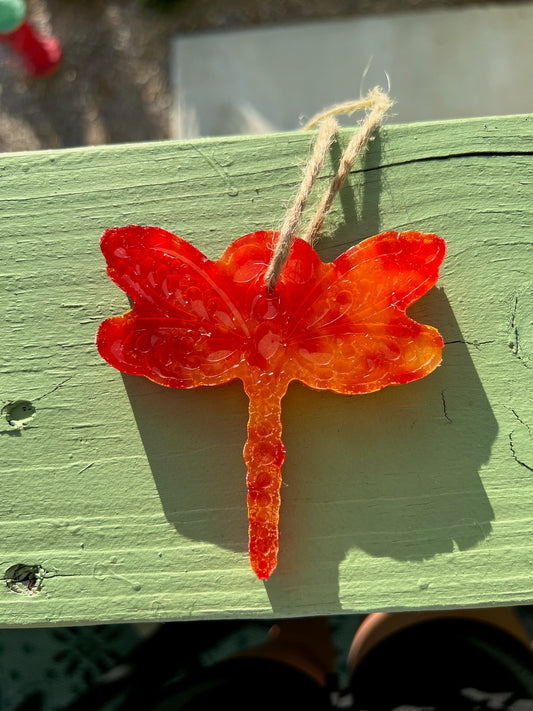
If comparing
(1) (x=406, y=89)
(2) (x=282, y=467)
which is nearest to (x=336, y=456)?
(2) (x=282, y=467)

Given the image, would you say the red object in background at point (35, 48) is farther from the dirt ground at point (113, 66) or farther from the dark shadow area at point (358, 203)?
the dark shadow area at point (358, 203)

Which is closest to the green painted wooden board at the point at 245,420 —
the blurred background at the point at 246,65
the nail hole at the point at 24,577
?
the nail hole at the point at 24,577

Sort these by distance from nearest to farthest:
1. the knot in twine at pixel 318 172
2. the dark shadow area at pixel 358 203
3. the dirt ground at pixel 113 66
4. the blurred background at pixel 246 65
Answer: the knot in twine at pixel 318 172 < the dark shadow area at pixel 358 203 < the blurred background at pixel 246 65 < the dirt ground at pixel 113 66

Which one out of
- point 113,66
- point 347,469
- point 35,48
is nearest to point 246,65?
point 113,66

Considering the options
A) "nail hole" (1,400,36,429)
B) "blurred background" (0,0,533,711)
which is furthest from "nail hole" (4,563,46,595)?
"blurred background" (0,0,533,711)

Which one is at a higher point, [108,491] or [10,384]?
[10,384]

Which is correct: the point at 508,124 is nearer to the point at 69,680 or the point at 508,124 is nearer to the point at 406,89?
the point at 406,89

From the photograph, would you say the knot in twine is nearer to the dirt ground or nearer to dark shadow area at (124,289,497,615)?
dark shadow area at (124,289,497,615)

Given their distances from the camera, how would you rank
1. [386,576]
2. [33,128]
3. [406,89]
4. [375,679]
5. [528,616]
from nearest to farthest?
[386,576] → [375,679] → [528,616] → [406,89] → [33,128]

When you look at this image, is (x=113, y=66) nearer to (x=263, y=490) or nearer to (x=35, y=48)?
(x=35, y=48)
